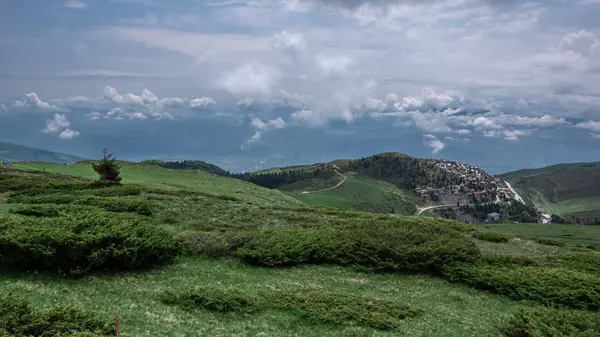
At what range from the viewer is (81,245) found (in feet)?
68.6

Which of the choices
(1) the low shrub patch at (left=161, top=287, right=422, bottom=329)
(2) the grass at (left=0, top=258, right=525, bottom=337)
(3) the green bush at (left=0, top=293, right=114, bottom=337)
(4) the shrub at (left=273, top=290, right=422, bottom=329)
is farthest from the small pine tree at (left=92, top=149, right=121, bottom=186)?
(3) the green bush at (left=0, top=293, right=114, bottom=337)

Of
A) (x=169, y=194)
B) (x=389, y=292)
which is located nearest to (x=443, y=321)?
(x=389, y=292)

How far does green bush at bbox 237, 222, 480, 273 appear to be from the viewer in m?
29.5

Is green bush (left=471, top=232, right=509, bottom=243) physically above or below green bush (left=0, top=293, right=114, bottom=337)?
below

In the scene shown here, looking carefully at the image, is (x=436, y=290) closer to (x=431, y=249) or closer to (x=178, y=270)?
(x=431, y=249)

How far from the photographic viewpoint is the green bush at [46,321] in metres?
12.6

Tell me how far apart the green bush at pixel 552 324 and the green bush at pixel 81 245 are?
18311 mm

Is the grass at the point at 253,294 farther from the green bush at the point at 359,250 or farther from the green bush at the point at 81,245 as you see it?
the green bush at the point at 359,250

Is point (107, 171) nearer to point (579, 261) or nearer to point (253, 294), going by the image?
point (253, 294)

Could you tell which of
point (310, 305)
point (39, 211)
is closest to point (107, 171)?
point (39, 211)

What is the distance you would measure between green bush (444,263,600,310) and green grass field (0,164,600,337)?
0.22ft

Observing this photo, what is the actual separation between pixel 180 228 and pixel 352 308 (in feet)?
64.7

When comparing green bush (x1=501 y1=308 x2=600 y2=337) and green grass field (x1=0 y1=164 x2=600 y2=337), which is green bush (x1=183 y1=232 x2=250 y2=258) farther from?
green bush (x1=501 y1=308 x2=600 y2=337)

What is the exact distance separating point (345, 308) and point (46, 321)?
12485mm
